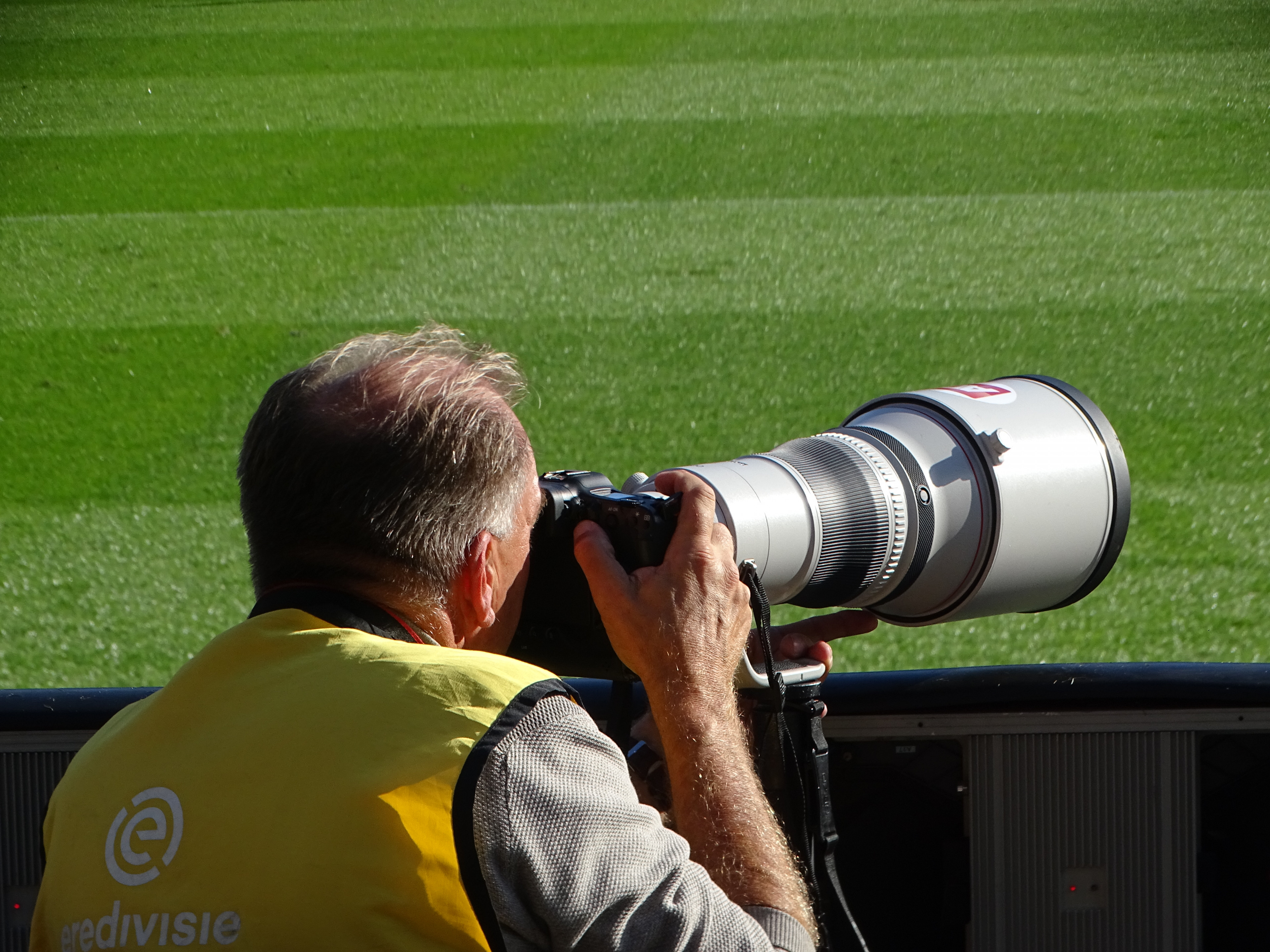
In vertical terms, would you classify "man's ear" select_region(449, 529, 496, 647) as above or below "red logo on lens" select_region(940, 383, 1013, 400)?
below

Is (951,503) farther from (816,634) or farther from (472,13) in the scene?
(472,13)

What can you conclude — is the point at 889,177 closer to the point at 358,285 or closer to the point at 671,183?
the point at 671,183

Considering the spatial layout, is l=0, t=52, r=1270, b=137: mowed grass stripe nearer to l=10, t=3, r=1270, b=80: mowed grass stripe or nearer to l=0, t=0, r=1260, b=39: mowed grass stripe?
l=10, t=3, r=1270, b=80: mowed grass stripe

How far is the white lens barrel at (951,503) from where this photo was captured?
159 centimetres

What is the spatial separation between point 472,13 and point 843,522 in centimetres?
1025

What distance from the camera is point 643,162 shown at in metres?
8.11

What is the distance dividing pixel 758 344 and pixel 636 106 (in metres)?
3.64

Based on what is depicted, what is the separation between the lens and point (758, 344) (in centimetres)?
568

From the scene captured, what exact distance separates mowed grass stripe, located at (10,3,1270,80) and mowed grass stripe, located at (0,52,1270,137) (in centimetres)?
20

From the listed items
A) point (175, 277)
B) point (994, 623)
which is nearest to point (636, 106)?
point (175, 277)

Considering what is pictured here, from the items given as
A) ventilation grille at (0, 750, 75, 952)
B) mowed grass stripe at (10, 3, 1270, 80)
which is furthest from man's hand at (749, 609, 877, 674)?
mowed grass stripe at (10, 3, 1270, 80)

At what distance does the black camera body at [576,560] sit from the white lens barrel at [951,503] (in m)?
0.15

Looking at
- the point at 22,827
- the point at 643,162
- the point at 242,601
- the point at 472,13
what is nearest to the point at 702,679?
the point at 22,827

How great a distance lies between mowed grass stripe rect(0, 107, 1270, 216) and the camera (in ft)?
25.0
